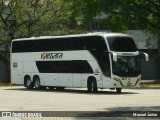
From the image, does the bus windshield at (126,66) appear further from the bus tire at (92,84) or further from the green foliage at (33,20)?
the green foliage at (33,20)

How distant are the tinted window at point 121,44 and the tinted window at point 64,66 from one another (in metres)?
2.37

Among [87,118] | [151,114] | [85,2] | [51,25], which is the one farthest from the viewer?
[51,25]

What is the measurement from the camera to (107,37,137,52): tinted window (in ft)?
102

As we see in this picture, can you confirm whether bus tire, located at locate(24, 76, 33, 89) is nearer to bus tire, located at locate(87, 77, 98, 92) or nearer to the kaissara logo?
the kaissara logo

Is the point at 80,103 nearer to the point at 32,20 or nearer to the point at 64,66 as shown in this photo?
the point at 64,66

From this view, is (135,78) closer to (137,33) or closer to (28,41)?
(28,41)

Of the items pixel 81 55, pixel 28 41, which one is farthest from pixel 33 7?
pixel 81 55

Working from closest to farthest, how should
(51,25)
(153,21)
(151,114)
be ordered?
(151,114) < (153,21) < (51,25)

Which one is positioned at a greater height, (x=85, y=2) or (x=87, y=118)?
(x=85, y=2)

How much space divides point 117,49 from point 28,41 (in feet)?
29.4

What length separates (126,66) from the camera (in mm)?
31766

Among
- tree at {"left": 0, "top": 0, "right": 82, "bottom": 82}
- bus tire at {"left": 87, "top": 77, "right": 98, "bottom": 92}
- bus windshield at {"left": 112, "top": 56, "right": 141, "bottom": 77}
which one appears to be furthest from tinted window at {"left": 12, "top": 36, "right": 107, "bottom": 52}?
tree at {"left": 0, "top": 0, "right": 82, "bottom": 82}

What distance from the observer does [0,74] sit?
189ft

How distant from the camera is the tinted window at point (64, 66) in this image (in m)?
32.9
